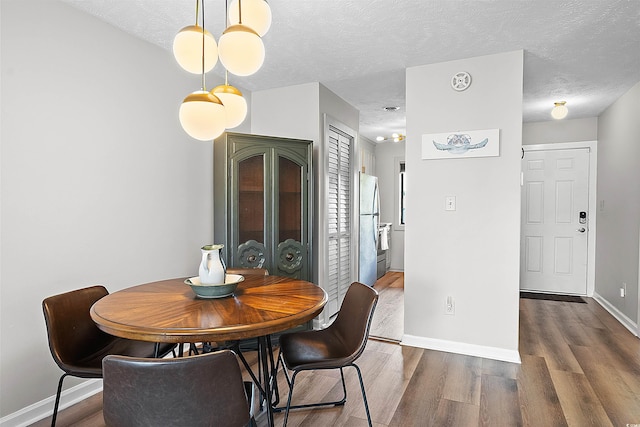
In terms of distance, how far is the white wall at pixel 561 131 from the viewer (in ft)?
16.0

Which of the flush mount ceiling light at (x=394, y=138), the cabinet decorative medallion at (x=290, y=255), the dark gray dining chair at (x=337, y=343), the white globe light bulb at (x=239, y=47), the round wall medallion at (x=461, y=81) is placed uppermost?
the flush mount ceiling light at (x=394, y=138)

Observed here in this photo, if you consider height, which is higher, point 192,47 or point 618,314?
point 192,47

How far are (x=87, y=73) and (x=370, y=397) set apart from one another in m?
2.67

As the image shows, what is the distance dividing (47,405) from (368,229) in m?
3.80

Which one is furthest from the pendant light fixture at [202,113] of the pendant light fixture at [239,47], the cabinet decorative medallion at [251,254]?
the cabinet decorative medallion at [251,254]

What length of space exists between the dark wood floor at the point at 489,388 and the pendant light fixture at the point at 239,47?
1841mm

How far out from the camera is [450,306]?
10.2 feet

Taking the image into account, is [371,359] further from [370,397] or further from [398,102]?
[398,102]

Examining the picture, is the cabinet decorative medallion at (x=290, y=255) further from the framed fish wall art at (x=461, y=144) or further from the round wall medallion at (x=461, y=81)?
the round wall medallion at (x=461, y=81)

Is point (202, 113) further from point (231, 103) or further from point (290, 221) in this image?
point (290, 221)

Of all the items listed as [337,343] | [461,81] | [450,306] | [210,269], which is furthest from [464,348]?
[210,269]

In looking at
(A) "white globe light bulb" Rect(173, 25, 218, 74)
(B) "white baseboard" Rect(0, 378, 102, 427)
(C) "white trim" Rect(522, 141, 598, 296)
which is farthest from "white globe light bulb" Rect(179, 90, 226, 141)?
(C) "white trim" Rect(522, 141, 598, 296)

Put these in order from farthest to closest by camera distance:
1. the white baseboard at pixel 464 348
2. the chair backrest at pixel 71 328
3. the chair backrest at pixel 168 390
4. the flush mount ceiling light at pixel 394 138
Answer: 1. the flush mount ceiling light at pixel 394 138
2. the white baseboard at pixel 464 348
3. the chair backrest at pixel 71 328
4. the chair backrest at pixel 168 390

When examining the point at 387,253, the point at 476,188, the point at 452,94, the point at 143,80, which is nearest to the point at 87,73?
the point at 143,80
